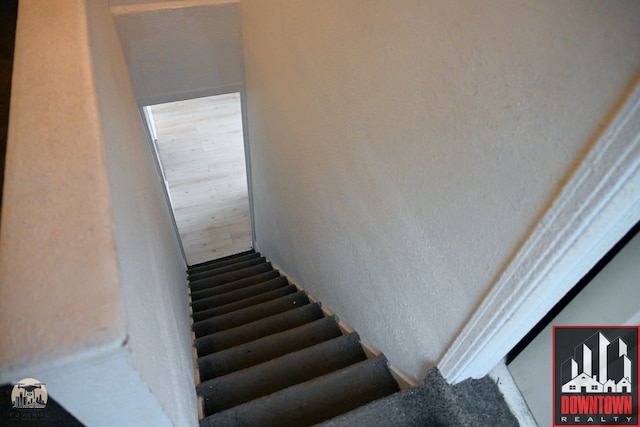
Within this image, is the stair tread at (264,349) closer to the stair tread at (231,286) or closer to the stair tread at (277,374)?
the stair tread at (277,374)

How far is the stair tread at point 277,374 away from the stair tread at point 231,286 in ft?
6.48

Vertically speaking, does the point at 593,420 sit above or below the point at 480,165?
below

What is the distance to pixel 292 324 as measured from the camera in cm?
250

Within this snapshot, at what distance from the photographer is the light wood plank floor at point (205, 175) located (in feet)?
21.5

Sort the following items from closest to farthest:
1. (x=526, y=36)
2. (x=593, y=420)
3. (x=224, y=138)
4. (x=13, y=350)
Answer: (x=13, y=350)
(x=526, y=36)
(x=593, y=420)
(x=224, y=138)

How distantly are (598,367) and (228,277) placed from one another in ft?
12.8

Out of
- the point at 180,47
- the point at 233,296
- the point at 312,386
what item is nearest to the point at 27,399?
the point at 312,386

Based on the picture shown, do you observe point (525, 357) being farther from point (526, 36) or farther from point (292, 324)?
point (292, 324)

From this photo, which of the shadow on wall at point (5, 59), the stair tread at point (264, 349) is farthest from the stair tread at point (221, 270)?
the shadow on wall at point (5, 59)

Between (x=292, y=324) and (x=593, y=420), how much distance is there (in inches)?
68.7

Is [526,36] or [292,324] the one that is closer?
[526,36]

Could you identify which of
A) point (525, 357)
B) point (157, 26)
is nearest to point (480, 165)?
point (525, 357)

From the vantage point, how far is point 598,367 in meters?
0.98

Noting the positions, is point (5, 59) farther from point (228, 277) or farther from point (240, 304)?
point (228, 277)
